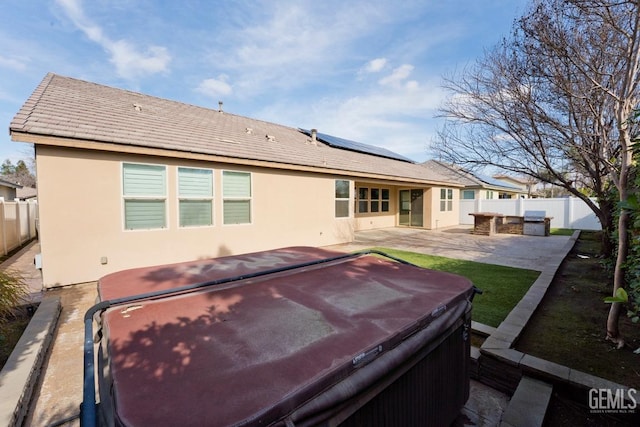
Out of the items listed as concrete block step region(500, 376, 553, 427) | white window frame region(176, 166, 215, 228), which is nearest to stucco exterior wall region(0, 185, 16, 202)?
white window frame region(176, 166, 215, 228)

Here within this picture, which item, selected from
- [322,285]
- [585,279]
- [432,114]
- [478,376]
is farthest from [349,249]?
[322,285]

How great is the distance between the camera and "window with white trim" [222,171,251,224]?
7.98 meters

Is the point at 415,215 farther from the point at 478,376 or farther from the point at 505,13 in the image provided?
the point at 478,376

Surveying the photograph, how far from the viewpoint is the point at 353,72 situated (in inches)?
467

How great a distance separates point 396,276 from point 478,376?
5.14 ft

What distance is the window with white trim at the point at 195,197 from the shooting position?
7156 millimetres

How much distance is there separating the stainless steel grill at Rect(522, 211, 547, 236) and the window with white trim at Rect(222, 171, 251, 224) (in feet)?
43.0

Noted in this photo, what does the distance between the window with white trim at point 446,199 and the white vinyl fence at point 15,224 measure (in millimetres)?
19991

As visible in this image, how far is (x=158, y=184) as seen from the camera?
6.80 meters

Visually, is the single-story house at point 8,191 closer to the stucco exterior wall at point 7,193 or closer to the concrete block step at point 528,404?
the stucco exterior wall at point 7,193

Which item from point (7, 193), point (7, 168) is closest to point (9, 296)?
point (7, 193)

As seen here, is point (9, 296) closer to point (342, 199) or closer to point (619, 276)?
point (619, 276)

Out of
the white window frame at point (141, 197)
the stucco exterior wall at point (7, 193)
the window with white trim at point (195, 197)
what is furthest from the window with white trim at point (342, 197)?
the stucco exterior wall at point (7, 193)

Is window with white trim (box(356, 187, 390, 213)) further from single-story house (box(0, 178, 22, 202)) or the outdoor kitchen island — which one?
single-story house (box(0, 178, 22, 202))
